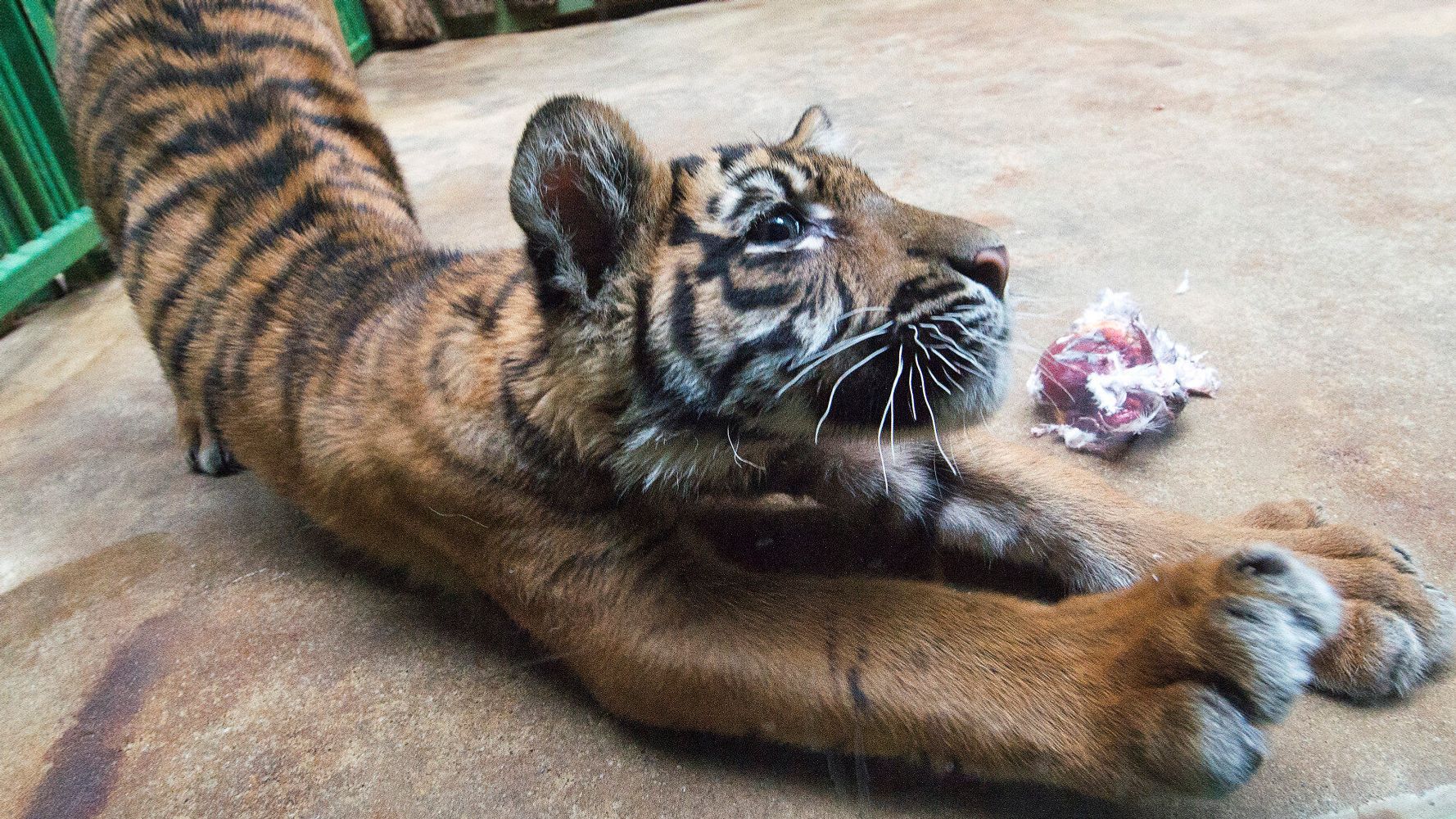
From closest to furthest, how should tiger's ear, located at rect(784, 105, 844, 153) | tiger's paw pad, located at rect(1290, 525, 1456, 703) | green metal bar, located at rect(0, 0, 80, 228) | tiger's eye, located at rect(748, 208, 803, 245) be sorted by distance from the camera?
tiger's paw pad, located at rect(1290, 525, 1456, 703) → tiger's eye, located at rect(748, 208, 803, 245) → tiger's ear, located at rect(784, 105, 844, 153) → green metal bar, located at rect(0, 0, 80, 228)

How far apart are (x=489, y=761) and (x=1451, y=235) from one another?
2882 mm

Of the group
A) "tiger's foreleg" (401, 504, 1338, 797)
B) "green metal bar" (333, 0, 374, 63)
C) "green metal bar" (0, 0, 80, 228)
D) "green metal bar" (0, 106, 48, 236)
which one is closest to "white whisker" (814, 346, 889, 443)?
"tiger's foreleg" (401, 504, 1338, 797)

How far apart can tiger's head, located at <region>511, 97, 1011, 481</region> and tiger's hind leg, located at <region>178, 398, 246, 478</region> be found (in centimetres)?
141

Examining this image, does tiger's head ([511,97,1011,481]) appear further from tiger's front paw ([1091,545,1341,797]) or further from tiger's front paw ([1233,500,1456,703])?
tiger's front paw ([1233,500,1456,703])

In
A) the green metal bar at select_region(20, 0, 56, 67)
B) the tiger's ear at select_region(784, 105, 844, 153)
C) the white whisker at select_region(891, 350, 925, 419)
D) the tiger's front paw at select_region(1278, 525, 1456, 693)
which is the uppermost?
the green metal bar at select_region(20, 0, 56, 67)

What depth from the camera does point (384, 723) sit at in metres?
1.56

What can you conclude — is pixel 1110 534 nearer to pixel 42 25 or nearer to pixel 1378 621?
pixel 1378 621

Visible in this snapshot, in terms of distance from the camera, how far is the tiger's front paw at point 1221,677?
3.62ft

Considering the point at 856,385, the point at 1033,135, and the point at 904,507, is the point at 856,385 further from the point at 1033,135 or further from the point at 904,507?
the point at 1033,135

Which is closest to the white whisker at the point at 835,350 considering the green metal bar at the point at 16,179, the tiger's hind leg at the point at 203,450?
the tiger's hind leg at the point at 203,450

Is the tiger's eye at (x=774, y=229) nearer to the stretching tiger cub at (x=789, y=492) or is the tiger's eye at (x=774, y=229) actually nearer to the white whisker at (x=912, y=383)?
the stretching tiger cub at (x=789, y=492)

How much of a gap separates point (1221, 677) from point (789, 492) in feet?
2.76

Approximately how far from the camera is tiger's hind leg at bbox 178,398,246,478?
2340 millimetres

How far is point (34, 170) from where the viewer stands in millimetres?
3713
